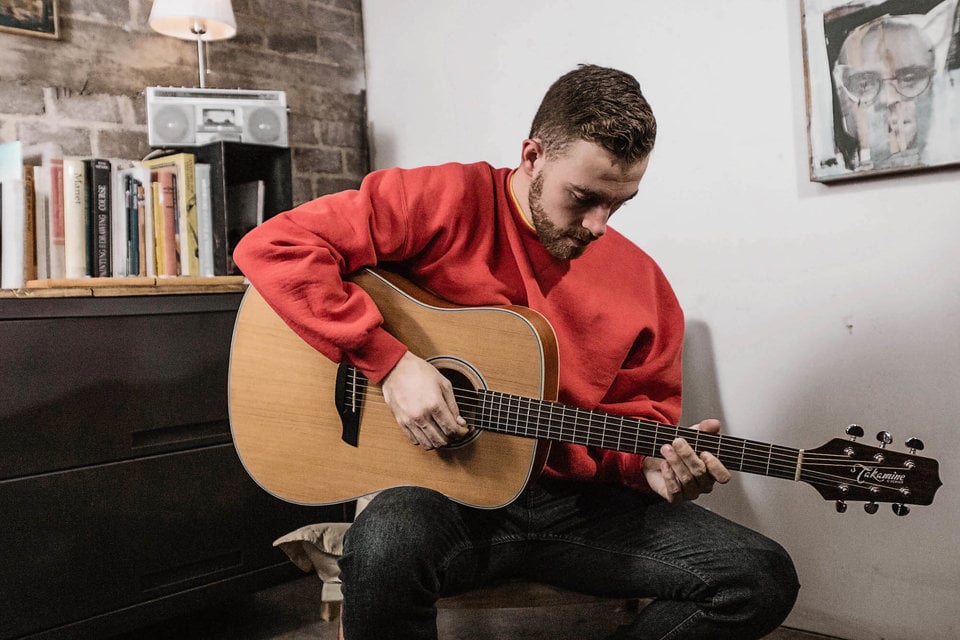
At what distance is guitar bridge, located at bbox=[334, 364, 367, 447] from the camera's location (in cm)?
133

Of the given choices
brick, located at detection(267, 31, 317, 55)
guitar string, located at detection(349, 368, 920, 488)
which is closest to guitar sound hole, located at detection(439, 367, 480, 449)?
guitar string, located at detection(349, 368, 920, 488)

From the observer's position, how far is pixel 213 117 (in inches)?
80.9

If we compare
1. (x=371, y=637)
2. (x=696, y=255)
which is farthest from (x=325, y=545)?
(x=696, y=255)

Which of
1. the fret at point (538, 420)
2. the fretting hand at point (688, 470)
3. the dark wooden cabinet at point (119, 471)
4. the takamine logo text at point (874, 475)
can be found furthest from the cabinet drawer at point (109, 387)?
the takamine logo text at point (874, 475)

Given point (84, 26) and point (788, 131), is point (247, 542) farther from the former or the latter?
point (788, 131)

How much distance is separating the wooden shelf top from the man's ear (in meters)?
0.74

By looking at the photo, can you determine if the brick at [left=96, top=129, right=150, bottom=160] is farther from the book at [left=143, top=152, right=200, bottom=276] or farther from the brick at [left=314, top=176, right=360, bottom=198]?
the brick at [left=314, top=176, right=360, bottom=198]

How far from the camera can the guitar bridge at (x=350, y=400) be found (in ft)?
4.36

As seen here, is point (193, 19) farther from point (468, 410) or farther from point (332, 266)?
point (468, 410)

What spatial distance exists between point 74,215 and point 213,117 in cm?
45

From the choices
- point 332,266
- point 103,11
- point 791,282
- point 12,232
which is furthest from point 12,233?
point 791,282

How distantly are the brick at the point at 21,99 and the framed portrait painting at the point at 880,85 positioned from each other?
1.76 meters

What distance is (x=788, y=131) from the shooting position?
1.72 meters

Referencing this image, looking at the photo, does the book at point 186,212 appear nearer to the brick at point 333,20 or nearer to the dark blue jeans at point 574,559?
the brick at point 333,20
